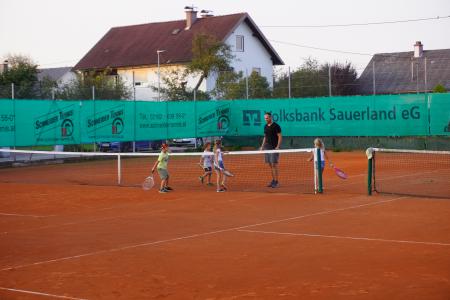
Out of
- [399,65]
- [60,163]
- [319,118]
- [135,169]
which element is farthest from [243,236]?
[399,65]

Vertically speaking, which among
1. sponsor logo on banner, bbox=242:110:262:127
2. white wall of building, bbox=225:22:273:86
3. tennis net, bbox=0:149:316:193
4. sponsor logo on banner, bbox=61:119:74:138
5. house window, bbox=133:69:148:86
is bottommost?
tennis net, bbox=0:149:316:193

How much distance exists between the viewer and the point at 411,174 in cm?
1852

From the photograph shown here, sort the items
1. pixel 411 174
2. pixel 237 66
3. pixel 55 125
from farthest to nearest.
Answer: pixel 237 66, pixel 55 125, pixel 411 174

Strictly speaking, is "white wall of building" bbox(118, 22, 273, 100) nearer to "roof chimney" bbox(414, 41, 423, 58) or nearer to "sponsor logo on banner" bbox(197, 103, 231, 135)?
"sponsor logo on banner" bbox(197, 103, 231, 135)

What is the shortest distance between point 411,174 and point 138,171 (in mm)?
8524

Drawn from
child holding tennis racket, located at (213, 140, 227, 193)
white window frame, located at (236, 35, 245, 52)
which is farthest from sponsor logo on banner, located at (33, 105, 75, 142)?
white window frame, located at (236, 35, 245, 52)

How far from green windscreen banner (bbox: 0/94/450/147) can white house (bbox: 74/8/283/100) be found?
35.7ft

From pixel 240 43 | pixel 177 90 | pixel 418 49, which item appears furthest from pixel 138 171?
pixel 418 49

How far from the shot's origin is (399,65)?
5434cm

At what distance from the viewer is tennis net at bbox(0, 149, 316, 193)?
1716 centimetres

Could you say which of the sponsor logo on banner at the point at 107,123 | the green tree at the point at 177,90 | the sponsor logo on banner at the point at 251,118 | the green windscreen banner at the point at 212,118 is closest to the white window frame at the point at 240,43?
the green tree at the point at 177,90

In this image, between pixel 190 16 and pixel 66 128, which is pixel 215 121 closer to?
pixel 66 128

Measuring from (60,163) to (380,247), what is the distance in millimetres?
20042

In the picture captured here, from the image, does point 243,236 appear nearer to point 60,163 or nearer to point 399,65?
point 60,163
